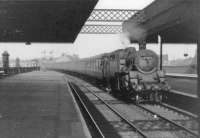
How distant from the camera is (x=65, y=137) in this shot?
8.33 meters

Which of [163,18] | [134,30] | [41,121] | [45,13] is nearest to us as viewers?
[41,121]

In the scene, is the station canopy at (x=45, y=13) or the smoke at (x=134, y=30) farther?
the smoke at (x=134, y=30)

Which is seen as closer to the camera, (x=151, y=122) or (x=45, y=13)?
(x=151, y=122)

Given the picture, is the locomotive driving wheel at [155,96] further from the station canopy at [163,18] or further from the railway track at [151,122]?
the station canopy at [163,18]

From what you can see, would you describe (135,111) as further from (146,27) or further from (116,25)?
(116,25)

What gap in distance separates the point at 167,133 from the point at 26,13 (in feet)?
41.8

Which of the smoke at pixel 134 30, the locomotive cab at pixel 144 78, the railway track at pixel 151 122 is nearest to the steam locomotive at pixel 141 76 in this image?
the locomotive cab at pixel 144 78

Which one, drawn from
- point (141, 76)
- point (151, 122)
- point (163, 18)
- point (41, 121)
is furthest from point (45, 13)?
point (41, 121)

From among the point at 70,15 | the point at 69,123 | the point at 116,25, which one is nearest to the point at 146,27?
the point at 116,25

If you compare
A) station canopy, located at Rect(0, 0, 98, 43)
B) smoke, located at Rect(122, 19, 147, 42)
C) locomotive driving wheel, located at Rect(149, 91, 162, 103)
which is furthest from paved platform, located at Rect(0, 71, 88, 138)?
smoke, located at Rect(122, 19, 147, 42)

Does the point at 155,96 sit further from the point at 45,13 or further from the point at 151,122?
the point at 45,13

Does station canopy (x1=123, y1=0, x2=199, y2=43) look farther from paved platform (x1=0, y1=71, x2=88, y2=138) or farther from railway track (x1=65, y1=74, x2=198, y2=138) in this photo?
paved platform (x1=0, y1=71, x2=88, y2=138)

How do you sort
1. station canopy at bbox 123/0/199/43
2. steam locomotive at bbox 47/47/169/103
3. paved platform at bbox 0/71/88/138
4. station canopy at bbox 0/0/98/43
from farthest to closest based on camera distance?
station canopy at bbox 123/0/199/43 < steam locomotive at bbox 47/47/169/103 < station canopy at bbox 0/0/98/43 < paved platform at bbox 0/71/88/138

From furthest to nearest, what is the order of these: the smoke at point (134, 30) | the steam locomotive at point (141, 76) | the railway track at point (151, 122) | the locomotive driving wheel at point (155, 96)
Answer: the smoke at point (134, 30), the locomotive driving wheel at point (155, 96), the steam locomotive at point (141, 76), the railway track at point (151, 122)
